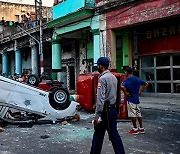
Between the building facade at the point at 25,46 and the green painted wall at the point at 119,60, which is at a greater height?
the building facade at the point at 25,46

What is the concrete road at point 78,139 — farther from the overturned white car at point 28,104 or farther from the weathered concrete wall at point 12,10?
the weathered concrete wall at point 12,10

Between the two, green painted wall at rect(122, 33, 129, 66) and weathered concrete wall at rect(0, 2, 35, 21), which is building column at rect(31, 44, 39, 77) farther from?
weathered concrete wall at rect(0, 2, 35, 21)

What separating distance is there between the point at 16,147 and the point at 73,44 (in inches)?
805

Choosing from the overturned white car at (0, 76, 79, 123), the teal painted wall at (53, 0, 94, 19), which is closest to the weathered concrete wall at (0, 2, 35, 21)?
the teal painted wall at (53, 0, 94, 19)

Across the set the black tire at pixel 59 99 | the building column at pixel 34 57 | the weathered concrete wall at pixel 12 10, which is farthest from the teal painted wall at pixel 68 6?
the weathered concrete wall at pixel 12 10

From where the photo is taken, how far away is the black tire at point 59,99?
925 centimetres

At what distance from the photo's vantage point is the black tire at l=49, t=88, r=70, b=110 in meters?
9.25

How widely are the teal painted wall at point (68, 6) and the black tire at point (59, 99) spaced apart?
10.6 metres

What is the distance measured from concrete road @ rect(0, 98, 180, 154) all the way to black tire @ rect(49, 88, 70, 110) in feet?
2.14

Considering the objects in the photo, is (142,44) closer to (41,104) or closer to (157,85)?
(157,85)

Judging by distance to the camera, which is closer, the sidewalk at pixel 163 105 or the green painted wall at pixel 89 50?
the sidewalk at pixel 163 105

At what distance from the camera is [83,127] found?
8.37 metres

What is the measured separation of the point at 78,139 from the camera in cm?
683

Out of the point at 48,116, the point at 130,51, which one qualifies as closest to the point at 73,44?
the point at 130,51
